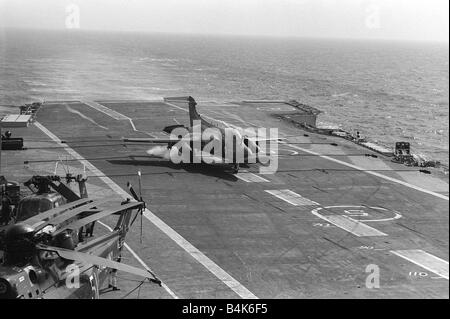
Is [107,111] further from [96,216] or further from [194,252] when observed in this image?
[96,216]

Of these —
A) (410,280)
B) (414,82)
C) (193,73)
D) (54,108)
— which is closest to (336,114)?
(54,108)

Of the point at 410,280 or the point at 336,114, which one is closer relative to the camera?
the point at 410,280

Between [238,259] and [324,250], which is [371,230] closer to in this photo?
[324,250]

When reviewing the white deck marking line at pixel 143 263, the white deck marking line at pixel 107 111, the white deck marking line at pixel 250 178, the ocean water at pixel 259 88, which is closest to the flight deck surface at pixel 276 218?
the white deck marking line at pixel 143 263

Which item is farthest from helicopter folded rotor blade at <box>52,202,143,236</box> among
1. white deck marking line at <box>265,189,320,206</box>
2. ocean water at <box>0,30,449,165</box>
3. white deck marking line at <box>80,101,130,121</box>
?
ocean water at <box>0,30,449,165</box>

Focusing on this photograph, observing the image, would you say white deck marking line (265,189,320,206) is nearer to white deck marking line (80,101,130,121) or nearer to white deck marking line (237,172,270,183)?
white deck marking line (237,172,270,183)
